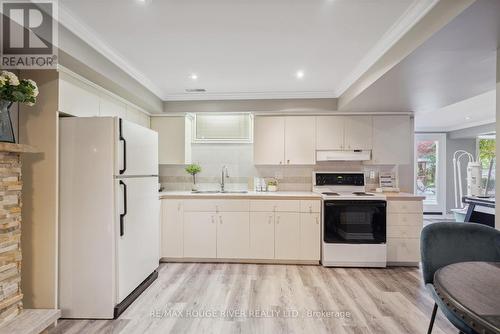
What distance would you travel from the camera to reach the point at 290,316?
246 centimetres

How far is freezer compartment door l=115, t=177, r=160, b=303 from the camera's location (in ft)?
8.27

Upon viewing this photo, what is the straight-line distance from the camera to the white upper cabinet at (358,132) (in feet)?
13.5

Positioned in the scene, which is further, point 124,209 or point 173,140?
point 173,140

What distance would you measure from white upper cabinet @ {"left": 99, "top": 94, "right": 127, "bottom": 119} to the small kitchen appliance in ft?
9.46

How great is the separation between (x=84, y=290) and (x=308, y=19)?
118 inches

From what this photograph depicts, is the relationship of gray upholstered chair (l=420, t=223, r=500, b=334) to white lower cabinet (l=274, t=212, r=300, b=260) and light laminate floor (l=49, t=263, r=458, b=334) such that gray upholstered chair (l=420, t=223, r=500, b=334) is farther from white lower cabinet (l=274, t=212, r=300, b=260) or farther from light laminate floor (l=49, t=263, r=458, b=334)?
white lower cabinet (l=274, t=212, r=300, b=260)

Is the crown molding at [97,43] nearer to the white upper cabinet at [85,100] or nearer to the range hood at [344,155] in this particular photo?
the white upper cabinet at [85,100]

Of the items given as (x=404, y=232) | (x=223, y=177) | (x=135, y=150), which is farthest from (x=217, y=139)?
(x=404, y=232)

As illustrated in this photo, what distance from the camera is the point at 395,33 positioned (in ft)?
7.27

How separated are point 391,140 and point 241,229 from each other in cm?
262

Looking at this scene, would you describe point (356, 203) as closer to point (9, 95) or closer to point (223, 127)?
point (223, 127)

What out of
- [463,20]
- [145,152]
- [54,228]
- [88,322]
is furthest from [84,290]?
[463,20]

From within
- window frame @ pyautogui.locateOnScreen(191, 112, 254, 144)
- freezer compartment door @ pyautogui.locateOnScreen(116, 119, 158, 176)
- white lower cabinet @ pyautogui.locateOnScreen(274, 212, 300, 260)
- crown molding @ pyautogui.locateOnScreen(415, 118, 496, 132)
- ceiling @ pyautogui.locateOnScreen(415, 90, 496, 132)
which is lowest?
white lower cabinet @ pyautogui.locateOnScreen(274, 212, 300, 260)

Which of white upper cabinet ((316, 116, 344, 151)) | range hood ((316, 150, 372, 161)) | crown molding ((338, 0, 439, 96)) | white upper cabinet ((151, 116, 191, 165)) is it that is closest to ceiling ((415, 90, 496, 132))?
range hood ((316, 150, 372, 161))
